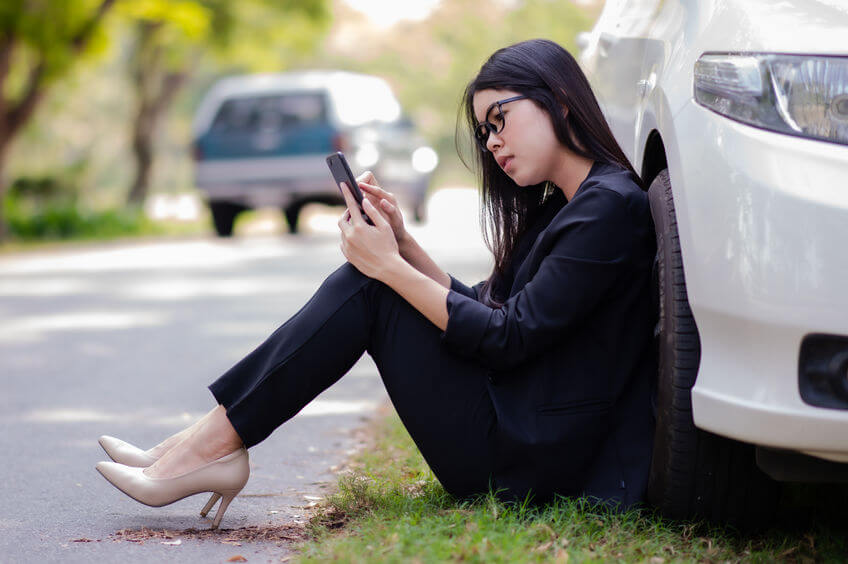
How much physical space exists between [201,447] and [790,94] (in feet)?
5.54

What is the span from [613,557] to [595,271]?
2.18 feet

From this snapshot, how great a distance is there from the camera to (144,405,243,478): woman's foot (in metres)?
3.07

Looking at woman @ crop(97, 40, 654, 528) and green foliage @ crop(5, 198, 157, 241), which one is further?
green foliage @ crop(5, 198, 157, 241)

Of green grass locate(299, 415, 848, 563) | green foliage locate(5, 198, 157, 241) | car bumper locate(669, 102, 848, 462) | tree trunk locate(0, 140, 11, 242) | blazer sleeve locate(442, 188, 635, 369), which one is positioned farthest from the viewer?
green foliage locate(5, 198, 157, 241)

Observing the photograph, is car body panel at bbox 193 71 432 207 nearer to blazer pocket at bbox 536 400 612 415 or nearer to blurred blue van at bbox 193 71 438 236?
blurred blue van at bbox 193 71 438 236

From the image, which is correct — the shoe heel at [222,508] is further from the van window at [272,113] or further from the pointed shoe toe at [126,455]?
the van window at [272,113]

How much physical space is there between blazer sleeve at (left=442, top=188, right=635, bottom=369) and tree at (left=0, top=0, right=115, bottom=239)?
45.5 ft

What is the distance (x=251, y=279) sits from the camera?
10289mm

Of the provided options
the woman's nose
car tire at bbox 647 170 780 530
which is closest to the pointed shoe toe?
the woman's nose

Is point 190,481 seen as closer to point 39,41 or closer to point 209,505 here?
point 209,505

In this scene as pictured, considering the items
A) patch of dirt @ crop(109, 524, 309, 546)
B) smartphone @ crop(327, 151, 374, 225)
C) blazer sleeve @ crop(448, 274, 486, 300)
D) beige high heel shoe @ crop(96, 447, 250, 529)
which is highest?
smartphone @ crop(327, 151, 374, 225)

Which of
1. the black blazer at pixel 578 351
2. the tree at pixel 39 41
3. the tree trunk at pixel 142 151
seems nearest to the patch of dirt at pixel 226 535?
the black blazer at pixel 578 351

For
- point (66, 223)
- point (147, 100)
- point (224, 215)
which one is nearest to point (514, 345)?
point (224, 215)

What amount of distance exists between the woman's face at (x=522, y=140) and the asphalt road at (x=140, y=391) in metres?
1.15
